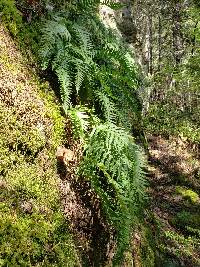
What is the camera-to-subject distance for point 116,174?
4.22 m

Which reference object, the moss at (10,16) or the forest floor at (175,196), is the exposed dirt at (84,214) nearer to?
the moss at (10,16)

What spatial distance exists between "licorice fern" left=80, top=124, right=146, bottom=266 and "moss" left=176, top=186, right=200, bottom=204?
20.0ft

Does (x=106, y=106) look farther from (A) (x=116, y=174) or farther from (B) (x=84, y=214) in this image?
(B) (x=84, y=214)

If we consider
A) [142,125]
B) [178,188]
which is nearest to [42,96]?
[142,125]

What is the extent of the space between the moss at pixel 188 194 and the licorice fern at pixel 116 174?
241 inches

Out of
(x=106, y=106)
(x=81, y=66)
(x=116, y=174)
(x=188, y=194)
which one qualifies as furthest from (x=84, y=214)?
(x=188, y=194)

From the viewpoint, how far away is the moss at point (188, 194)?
10.1m

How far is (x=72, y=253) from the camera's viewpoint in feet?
11.2

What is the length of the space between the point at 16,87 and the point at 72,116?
A: 696mm

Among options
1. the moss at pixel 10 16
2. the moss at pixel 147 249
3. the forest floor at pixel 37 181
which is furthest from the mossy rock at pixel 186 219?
the moss at pixel 10 16

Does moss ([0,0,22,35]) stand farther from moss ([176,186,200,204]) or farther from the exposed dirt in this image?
moss ([176,186,200,204])

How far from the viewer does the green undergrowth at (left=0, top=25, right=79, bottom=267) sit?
2957 millimetres

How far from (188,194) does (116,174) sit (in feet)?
21.8

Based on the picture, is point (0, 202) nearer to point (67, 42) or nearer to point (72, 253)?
point (72, 253)
